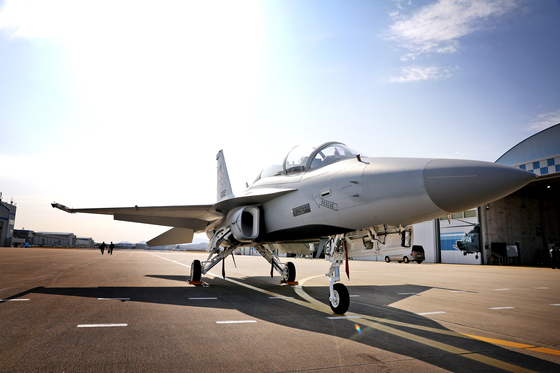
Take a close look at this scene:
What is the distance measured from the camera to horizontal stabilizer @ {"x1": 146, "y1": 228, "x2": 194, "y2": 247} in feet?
41.4

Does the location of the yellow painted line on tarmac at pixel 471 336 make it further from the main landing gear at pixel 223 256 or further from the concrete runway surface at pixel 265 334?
the main landing gear at pixel 223 256

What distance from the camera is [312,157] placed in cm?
652

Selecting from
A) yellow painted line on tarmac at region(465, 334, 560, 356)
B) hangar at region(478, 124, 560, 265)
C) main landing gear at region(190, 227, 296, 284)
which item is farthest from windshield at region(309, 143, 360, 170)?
hangar at region(478, 124, 560, 265)

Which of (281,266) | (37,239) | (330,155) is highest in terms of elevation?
(330,155)

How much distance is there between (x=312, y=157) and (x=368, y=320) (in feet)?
9.94

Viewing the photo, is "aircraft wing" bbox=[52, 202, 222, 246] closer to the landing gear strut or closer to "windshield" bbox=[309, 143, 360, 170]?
the landing gear strut

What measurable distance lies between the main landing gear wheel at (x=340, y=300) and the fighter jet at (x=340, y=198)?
2 cm

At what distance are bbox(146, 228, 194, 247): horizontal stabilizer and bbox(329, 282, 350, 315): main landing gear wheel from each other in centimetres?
799

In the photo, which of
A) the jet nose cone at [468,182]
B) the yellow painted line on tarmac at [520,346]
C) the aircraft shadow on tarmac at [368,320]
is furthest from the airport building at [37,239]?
the yellow painted line on tarmac at [520,346]

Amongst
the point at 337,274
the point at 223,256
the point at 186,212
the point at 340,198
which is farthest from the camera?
the point at 186,212

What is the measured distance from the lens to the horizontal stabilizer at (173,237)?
12609mm

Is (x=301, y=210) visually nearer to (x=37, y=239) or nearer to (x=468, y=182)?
(x=468, y=182)

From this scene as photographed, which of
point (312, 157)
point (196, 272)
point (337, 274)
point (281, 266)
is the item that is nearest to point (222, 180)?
point (281, 266)

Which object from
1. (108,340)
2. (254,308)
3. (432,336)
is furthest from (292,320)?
(108,340)
